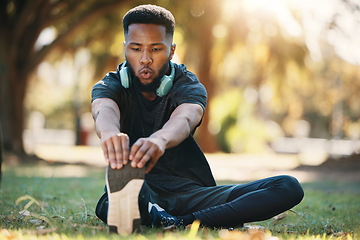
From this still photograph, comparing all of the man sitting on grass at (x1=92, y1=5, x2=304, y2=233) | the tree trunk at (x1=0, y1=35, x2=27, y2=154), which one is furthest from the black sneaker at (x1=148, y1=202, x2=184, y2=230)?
the tree trunk at (x1=0, y1=35, x2=27, y2=154)

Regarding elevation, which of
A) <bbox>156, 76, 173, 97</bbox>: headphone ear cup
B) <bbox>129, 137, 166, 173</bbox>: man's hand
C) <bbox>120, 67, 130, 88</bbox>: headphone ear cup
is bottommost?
<bbox>129, 137, 166, 173</bbox>: man's hand

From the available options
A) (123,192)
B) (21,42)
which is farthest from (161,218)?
(21,42)

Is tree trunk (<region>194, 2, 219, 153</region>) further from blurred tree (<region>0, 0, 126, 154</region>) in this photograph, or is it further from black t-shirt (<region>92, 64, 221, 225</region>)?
black t-shirt (<region>92, 64, 221, 225</region>)

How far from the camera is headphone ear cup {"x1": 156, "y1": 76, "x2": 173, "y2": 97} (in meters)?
3.04

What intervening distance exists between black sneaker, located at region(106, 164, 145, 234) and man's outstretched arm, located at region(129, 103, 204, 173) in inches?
2.6

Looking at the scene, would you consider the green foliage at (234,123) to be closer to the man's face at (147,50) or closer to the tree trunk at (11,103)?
the tree trunk at (11,103)

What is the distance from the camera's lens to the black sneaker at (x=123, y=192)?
2.47 meters

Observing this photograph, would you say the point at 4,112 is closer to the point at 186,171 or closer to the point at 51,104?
the point at 186,171

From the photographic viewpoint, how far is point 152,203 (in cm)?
296

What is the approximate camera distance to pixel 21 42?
12.3 metres

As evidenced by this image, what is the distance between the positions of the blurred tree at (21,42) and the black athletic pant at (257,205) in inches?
407

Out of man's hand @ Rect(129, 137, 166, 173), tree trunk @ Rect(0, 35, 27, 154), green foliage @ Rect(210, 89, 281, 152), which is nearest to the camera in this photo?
man's hand @ Rect(129, 137, 166, 173)

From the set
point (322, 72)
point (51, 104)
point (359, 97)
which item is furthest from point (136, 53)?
point (51, 104)

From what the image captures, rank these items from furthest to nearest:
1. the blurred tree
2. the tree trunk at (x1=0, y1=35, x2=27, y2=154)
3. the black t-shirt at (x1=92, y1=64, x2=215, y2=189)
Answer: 1. the tree trunk at (x1=0, y1=35, x2=27, y2=154)
2. the blurred tree
3. the black t-shirt at (x1=92, y1=64, x2=215, y2=189)
